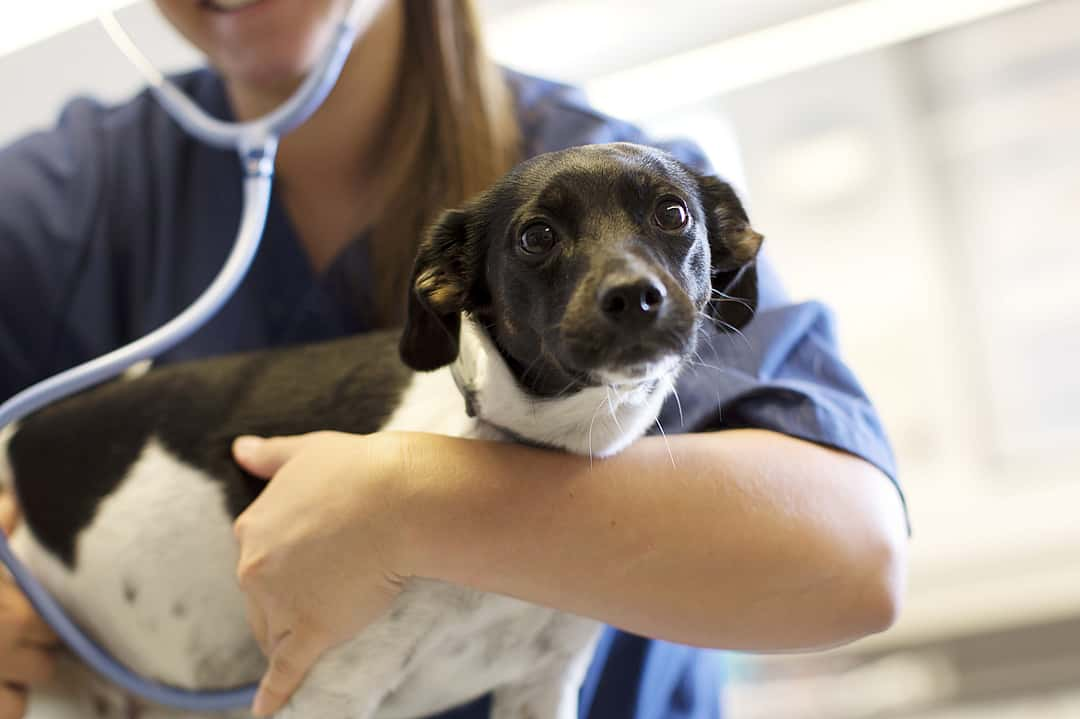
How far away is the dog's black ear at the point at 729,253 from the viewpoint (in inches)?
33.7

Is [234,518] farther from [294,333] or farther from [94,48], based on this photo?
[94,48]

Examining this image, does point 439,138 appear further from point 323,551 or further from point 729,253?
point 323,551

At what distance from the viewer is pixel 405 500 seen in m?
0.77

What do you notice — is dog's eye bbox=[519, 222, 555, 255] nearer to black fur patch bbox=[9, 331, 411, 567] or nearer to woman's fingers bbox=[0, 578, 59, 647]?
black fur patch bbox=[9, 331, 411, 567]

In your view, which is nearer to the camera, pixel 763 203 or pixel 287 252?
pixel 287 252

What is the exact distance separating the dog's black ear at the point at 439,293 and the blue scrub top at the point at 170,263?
298mm

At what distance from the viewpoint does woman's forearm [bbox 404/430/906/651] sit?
77 centimetres

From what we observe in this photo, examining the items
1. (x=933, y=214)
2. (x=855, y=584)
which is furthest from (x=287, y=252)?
(x=933, y=214)

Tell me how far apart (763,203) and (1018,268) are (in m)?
0.75

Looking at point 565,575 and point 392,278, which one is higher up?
point 392,278

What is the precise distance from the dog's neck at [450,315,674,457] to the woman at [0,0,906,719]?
0.02 m

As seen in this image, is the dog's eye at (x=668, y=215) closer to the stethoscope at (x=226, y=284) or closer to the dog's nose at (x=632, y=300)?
the dog's nose at (x=632, y=300)

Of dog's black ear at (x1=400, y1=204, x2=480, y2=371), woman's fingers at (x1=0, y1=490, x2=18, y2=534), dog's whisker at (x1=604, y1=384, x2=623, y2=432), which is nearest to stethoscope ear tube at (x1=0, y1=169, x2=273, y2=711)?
woman's fingers at (x1=0, y1=490, x2=18, y2=534)

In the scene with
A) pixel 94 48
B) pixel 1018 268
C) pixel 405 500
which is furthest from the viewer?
pixel 1018 268
